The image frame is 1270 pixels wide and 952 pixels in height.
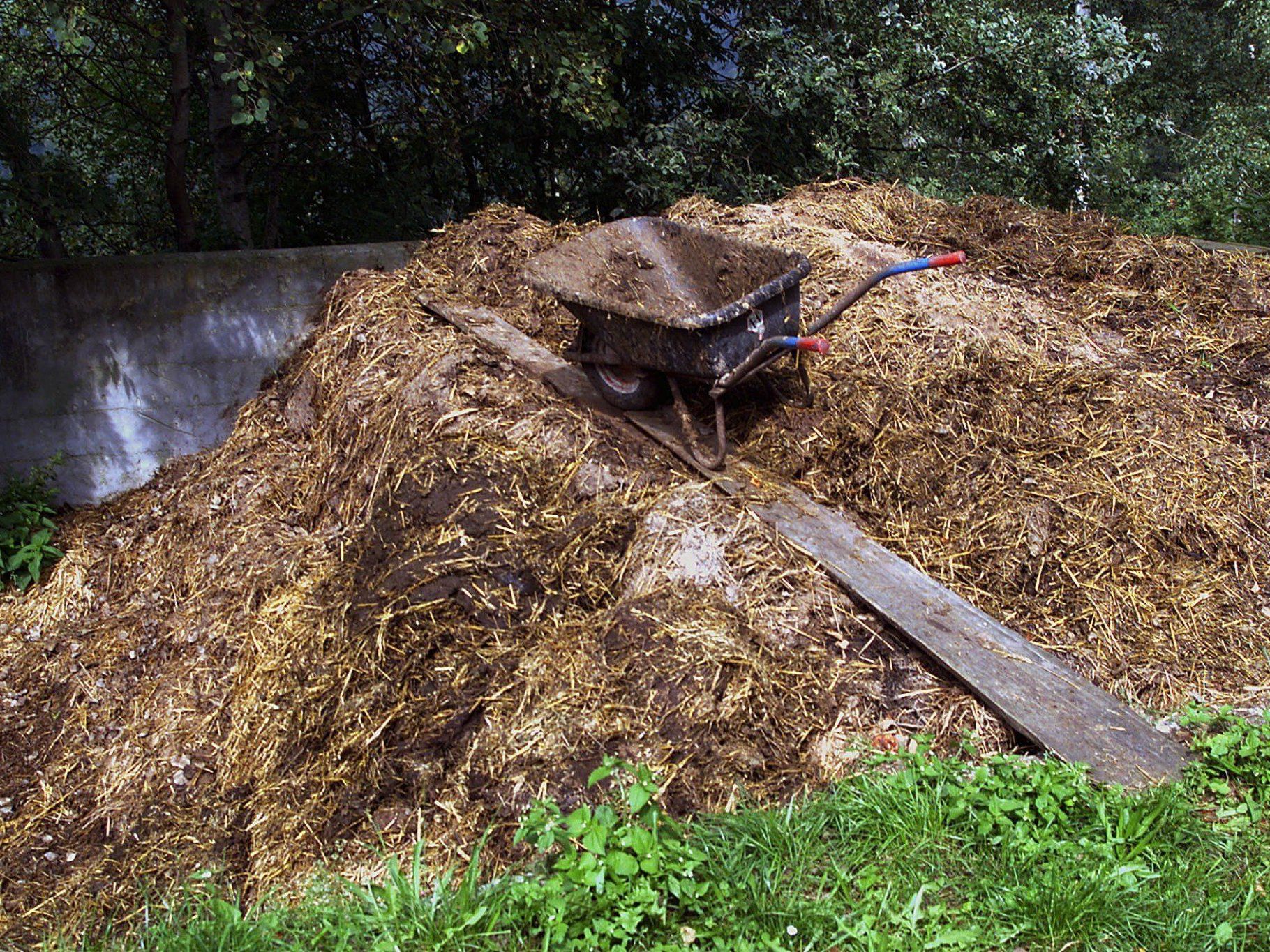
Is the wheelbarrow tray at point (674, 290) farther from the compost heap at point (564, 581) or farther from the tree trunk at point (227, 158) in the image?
the tree trunk at point (227, 158)

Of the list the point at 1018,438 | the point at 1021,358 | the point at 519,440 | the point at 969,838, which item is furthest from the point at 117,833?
the point at 1021,358

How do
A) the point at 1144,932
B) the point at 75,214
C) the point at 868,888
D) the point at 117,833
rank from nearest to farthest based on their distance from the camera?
the point at 1144,932, the point at 868,888, the point at 117,833, the point at 75,214

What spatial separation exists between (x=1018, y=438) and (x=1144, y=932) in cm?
230

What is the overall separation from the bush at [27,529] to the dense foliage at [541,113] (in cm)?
143

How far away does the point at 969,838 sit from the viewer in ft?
8.62

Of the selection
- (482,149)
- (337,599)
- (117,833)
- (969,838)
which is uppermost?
(482,149)

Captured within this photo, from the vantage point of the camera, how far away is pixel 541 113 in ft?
23.7

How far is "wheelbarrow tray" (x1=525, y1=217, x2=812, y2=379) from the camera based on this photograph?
3990mm

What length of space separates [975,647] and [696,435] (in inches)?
57.6

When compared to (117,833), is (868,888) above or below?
above

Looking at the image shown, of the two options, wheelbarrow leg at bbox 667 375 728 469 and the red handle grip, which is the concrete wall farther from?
the red handle grip

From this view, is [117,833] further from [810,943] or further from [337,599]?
[810,943]

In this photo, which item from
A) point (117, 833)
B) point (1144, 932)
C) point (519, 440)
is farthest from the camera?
point (519, 440)

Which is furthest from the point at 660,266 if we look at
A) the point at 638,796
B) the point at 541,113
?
the point at 638,796
